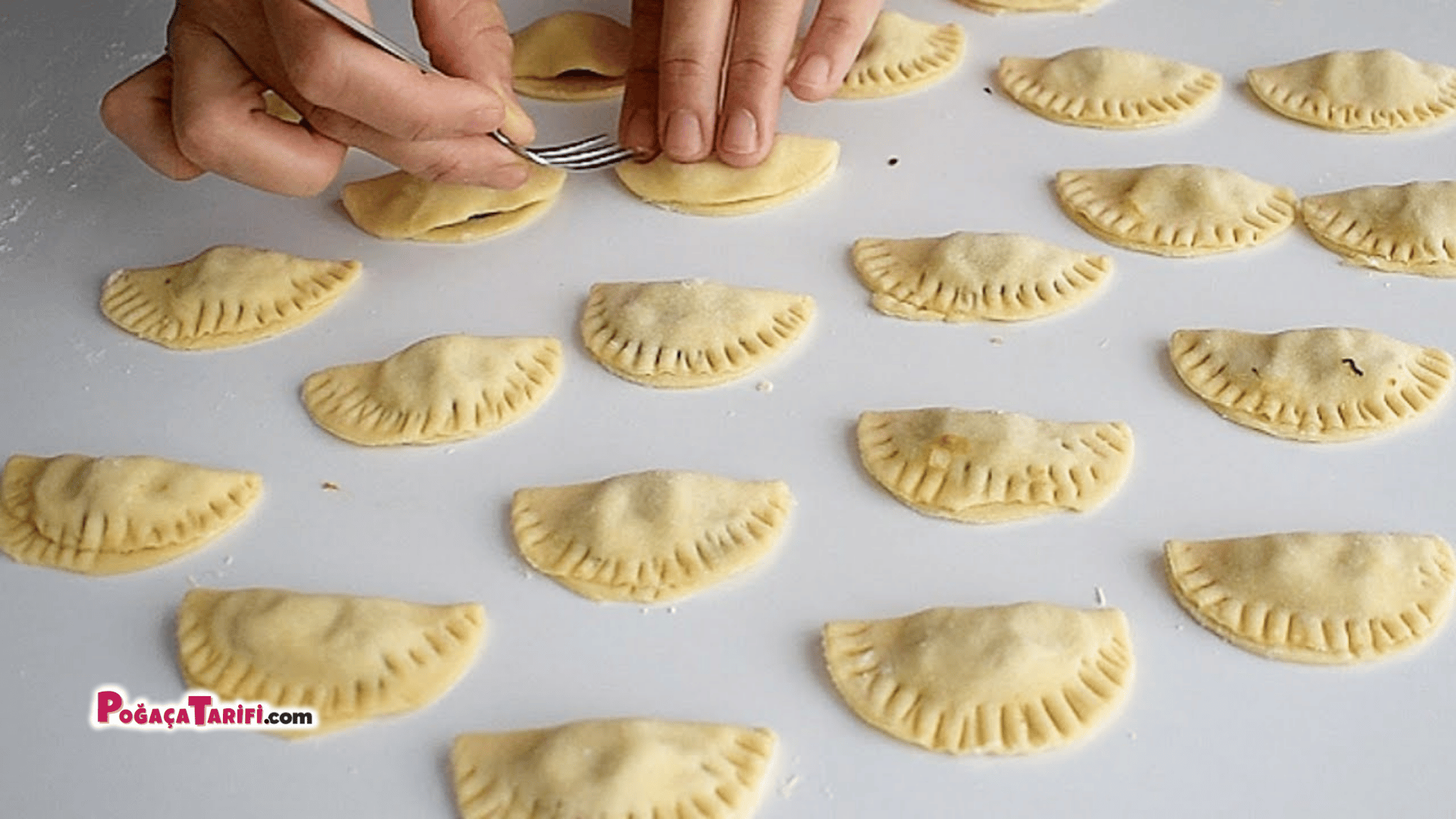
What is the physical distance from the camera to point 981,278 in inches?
73.7

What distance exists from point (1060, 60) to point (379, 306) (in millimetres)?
1051

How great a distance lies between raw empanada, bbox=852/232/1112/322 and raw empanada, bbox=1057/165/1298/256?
0.24 feet

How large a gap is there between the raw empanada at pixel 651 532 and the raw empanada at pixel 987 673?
156 millimetres

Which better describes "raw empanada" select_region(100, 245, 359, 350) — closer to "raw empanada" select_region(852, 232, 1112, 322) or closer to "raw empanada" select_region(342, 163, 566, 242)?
"raw empanada" select_region(342, 163, 566, 242)

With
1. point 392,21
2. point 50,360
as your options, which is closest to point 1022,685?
point 50,360

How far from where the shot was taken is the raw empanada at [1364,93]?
6.93 ft

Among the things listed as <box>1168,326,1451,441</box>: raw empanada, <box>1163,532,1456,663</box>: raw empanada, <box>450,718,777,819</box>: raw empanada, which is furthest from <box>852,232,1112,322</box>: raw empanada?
<box>450,718,777,819</box>: raw empanada

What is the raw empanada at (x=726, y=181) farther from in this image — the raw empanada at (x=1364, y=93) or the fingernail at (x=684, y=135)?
the raw empanada at (x=1364, y=93)

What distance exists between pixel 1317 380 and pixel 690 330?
0.73m

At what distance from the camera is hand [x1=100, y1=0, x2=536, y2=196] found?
5.57ft

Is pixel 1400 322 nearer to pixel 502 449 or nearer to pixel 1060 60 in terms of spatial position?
pixel 1060 60

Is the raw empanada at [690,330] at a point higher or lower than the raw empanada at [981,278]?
lower

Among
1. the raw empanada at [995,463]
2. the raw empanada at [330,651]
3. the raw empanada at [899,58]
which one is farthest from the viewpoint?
the raw empanada at [899,58]

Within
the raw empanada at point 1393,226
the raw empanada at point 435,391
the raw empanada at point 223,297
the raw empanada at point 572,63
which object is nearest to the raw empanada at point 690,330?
the raw empanada at point 435,391
